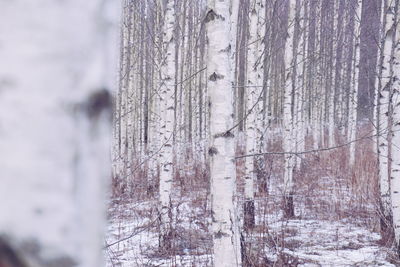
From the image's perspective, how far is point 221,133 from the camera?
2795 millimetres

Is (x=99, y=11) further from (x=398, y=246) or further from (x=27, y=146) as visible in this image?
(x=398, y=246)

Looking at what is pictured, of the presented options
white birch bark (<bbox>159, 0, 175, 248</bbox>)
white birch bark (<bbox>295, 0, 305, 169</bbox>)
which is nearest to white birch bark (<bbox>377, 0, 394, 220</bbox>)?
white birch bark (<bbox>295, 0, 305, 169</bbox>)

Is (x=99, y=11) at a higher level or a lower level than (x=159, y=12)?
lower

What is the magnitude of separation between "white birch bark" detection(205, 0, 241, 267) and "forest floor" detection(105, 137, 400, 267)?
0.93 metres

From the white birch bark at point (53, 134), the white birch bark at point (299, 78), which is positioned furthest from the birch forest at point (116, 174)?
the white birch bark at point (299, 78)

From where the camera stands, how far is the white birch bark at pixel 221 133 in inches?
110

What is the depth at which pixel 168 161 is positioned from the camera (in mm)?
5910

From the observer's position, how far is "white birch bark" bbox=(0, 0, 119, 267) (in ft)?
1.12

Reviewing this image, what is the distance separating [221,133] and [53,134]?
2.45m

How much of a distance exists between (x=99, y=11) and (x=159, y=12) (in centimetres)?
1062

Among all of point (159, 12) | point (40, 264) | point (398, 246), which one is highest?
point (159, 12)

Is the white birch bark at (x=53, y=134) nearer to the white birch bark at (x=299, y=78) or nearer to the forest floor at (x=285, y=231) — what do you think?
the forest floor at (x=285, y=231)

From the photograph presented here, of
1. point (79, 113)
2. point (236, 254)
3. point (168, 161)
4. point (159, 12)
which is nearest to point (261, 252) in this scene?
point (236, 254)

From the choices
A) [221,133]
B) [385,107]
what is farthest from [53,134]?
[385,107]
